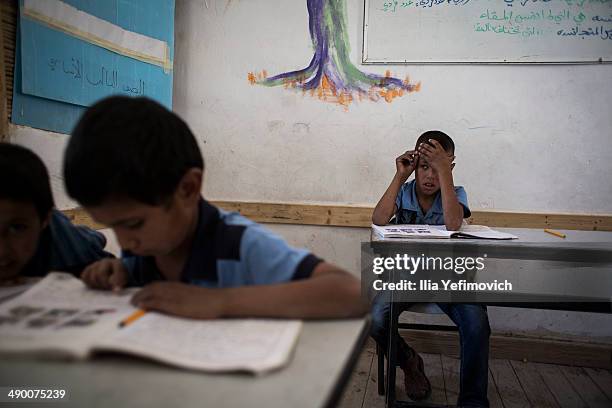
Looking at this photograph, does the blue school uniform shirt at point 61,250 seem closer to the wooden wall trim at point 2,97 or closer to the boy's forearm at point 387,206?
the wooden wall trim at point 2,97

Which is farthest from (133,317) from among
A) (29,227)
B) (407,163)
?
(407,163)

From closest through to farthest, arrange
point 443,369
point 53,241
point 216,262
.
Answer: point 216,262 → point 53,241 → point 443,369

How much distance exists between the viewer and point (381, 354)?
225cm

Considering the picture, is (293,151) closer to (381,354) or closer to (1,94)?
(381,354)

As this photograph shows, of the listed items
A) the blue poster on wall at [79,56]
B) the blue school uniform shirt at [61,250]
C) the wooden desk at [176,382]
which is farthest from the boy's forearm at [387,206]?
the wooden desk at [176,382]

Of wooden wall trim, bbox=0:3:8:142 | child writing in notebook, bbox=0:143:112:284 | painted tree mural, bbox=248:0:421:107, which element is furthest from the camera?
painted tree mural, bbox=248:0:421:107

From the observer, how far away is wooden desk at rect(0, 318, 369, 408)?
484 mm

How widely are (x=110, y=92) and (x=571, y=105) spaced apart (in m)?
2.37

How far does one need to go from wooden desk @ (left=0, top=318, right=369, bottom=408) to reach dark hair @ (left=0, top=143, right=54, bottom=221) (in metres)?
0.51

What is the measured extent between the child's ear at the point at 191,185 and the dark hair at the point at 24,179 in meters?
0.39

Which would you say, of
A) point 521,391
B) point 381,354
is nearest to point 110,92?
point 381,354

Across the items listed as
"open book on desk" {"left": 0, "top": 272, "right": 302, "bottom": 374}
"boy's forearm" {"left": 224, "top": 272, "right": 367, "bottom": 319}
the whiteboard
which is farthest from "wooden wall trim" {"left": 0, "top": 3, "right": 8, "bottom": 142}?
the whiteboard

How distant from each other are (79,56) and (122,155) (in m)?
1.48

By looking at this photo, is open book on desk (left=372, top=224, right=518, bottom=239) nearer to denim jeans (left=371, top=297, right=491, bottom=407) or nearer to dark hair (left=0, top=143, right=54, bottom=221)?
denim jeans (left=371, top=297, right=491, bottom=407)
